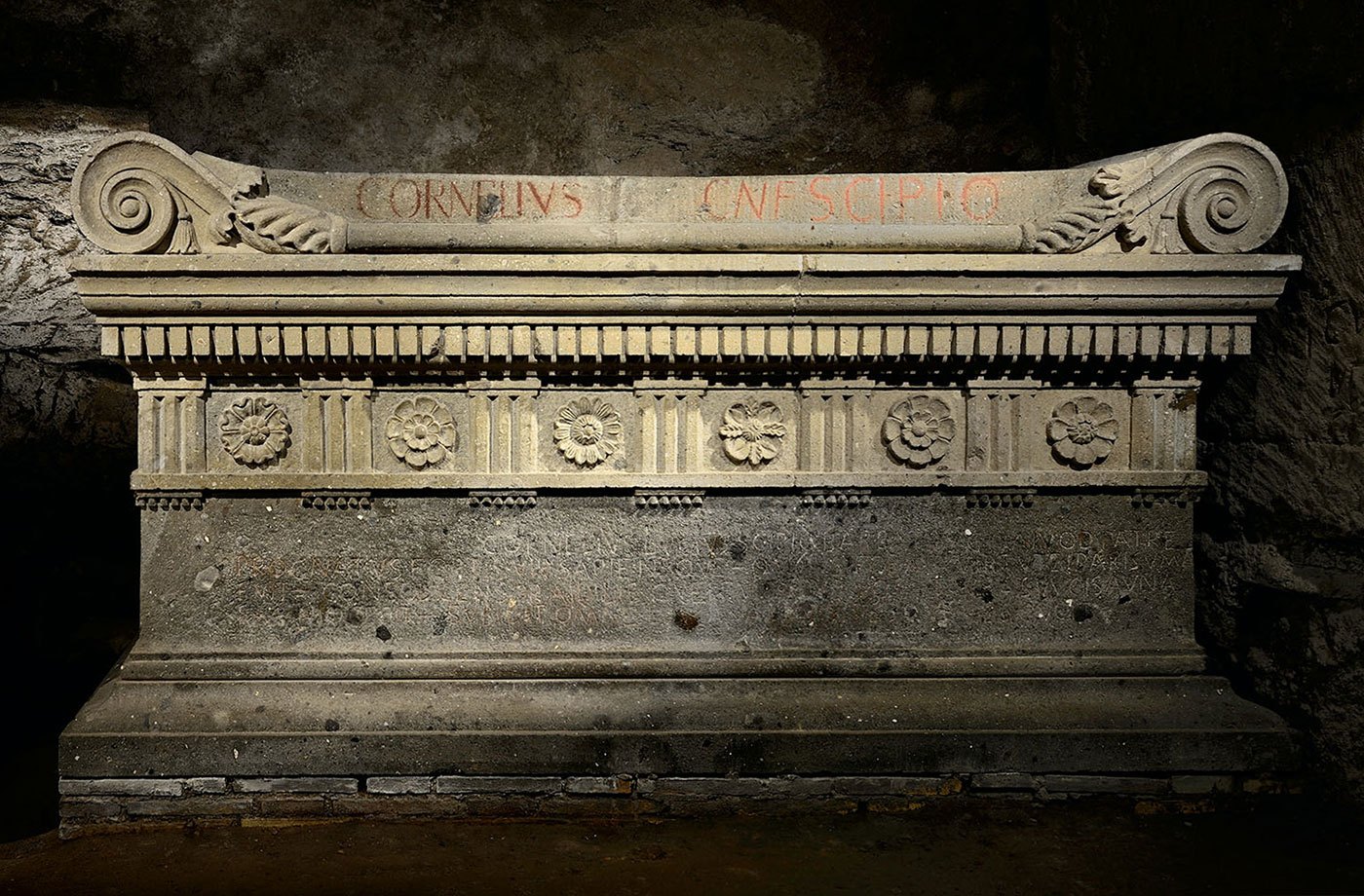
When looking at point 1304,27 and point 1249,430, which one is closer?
point 1304,27

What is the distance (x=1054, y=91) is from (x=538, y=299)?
10.7 ft

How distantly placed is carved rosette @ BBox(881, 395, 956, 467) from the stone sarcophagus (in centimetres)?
1

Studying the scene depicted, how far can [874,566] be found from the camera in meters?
2.86

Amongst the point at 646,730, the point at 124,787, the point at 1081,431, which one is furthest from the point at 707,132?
the point at 124,787

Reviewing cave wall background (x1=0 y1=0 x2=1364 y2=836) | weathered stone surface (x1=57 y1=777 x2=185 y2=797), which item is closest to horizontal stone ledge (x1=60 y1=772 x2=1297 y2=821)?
weathered stone surface (x1=57 y1=777 x2=185 y2=797)

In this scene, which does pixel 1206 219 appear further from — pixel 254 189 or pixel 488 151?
pixel 488 151

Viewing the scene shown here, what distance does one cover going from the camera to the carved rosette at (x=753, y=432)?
283cm

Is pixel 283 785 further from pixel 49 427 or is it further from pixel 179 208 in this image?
pixel 49 427

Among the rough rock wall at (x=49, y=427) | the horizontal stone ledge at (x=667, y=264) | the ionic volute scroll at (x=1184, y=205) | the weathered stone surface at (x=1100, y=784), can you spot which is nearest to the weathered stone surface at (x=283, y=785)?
the horizontal stone ledge at (x=667, y=264)

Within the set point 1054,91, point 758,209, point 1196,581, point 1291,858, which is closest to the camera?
point 1291,858

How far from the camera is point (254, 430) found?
9.12ft

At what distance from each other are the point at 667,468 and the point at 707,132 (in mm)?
2676

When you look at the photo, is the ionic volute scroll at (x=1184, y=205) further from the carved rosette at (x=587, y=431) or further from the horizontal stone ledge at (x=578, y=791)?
the horizontal stone ledge at (x=578, y=791)

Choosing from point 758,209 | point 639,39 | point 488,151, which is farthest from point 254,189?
point 639,39
